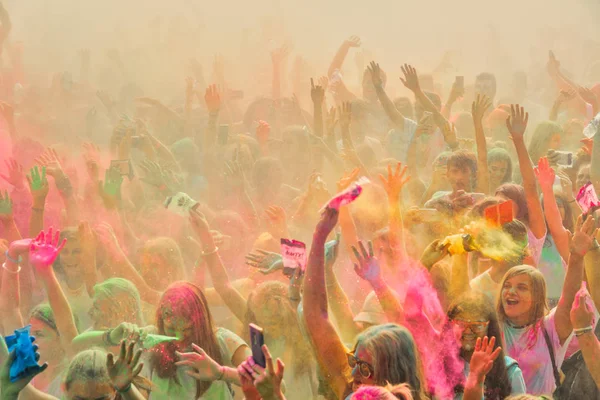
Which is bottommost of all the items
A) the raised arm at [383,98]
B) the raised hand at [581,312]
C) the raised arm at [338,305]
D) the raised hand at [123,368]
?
the raised hand at [123,368]

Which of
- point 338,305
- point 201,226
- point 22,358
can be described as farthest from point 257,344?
point 201,226

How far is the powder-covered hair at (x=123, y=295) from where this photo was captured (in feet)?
10.8

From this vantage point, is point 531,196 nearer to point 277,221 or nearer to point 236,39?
point 277,221

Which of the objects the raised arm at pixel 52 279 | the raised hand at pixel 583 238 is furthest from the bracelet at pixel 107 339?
Answer: the raised hand at pixel 583 238

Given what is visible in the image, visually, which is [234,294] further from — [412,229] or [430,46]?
[430,46]

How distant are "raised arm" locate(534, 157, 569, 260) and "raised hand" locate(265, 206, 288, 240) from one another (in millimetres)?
1408

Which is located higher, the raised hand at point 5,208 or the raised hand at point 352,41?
the raised hand at point 352,41

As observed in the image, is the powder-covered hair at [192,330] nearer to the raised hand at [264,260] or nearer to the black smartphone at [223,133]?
the raised hand at [264,260]

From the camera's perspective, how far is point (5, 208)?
4.09 m

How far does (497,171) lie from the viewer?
462 cm

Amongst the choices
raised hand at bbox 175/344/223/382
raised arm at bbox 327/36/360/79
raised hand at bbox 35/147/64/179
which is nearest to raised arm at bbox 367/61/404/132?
raised hand at bbox 35/147/64/179

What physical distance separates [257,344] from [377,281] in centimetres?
91

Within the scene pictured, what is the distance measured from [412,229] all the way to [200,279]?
1133mm

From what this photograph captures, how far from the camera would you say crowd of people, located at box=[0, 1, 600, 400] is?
251cm
